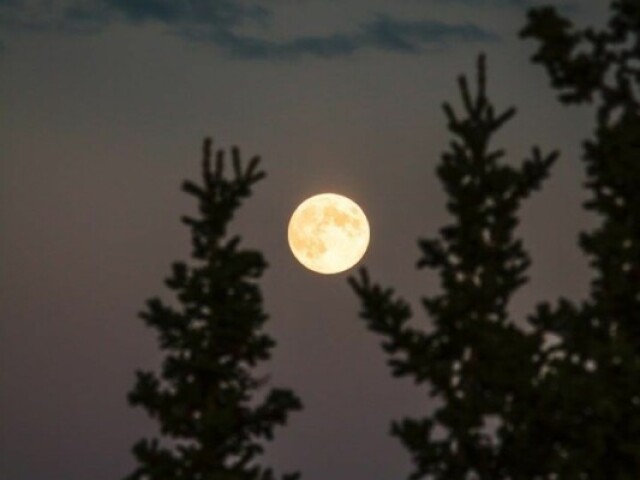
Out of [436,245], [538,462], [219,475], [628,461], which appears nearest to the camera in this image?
[628,461]

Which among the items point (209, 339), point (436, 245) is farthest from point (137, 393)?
point (436, 245)

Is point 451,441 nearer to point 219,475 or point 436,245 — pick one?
point 436,245

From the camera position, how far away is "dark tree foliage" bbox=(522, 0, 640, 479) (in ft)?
75.0

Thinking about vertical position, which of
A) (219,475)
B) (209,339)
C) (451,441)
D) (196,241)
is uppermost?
(196,241)

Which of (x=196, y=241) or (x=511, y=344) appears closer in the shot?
(x=511, y=344)

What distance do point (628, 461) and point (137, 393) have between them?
11.1 meters

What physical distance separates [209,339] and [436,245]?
656cm

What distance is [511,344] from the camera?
24.5 metres

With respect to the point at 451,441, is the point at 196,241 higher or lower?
higher

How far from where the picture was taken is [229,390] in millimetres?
31469

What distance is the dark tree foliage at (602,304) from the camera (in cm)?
2286

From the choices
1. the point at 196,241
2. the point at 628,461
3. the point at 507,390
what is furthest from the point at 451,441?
the point at 196,241

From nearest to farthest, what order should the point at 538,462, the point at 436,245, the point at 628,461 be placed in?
the point at 628,461, the point at 538,462, the point at 436,245

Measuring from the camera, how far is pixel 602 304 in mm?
24172
